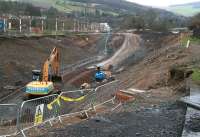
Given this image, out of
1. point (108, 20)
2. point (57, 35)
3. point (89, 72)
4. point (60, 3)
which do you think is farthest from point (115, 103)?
point (60, 3)

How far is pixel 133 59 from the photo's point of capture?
5725 centimetres

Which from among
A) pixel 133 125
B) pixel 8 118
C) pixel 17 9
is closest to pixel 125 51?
pixel 17 9

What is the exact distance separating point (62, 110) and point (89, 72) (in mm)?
26659

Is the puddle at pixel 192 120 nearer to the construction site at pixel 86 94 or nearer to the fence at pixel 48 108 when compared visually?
the construction site at pixel 86 94

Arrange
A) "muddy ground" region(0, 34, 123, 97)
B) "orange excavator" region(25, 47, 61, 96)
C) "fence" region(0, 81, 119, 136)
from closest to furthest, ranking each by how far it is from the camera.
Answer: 1. "fence" region(0, 81, 119, 136)
2. "orange excavator" region(25, 47, 61, 96)
3. "muddy ground" region(0, 34, 123, 97)

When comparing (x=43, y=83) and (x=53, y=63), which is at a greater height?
(x=53, y=63)

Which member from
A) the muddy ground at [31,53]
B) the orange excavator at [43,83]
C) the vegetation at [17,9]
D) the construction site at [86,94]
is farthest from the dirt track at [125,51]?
the orange excavator at [43,83]

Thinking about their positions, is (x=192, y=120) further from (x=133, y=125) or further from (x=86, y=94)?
(x=86, y=94)

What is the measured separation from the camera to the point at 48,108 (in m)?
17.0

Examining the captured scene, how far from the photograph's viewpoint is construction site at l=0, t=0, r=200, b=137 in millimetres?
14422

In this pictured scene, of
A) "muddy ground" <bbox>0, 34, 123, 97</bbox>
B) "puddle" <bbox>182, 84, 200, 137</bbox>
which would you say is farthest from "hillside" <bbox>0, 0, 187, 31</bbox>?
"puddle" <bbox>182, 84, 200, 137</bbox>

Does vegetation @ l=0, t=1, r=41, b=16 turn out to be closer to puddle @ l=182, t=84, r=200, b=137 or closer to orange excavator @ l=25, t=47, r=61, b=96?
orange excavator @ l=25, t=47, r=61, b=96

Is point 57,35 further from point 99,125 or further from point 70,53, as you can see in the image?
point 99,125

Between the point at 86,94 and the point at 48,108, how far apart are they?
13.0 ft
